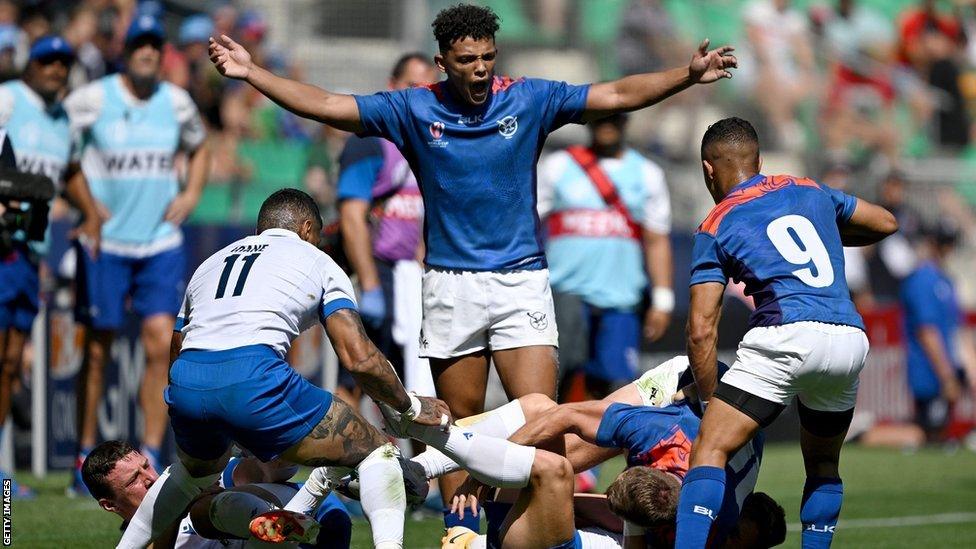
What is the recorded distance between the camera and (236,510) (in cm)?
630

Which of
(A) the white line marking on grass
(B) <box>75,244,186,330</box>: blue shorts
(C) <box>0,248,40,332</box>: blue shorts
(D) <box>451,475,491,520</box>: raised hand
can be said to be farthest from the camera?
(B) <box>75,244,186,330</box>: blue shorts

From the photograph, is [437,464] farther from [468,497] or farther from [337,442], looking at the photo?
[337,442]

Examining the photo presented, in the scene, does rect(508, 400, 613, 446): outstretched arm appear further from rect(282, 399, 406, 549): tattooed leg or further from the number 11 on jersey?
the number 11 on jersey

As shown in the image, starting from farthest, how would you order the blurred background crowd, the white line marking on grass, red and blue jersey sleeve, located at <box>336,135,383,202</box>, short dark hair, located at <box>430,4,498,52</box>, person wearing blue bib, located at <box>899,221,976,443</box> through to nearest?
1. person wearing blue bib, located at <box>899,221,976,443</box>
2. the blurred background crowd
3. the white line marking on grass
4. red and blue jersey sleeve, located at <box>336,135,383,202</box>
5. short dark hair, located at <box>430,4,498,52</box>

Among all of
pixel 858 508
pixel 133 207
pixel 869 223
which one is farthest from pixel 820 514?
pixel 133 207

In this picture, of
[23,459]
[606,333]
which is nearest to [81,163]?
[23,459]

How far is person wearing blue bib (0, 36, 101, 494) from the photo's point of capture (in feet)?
32.8

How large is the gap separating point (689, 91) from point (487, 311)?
14725mm

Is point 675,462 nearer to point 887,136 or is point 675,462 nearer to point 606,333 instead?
point 606,333

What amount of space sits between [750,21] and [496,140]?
16.6 metres

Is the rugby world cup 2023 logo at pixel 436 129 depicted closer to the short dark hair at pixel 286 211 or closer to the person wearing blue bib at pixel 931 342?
the short dark hair at pixel 286 211

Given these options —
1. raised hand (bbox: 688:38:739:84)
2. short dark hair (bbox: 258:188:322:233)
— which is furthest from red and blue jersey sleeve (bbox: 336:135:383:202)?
raised hand (bbox: 688:38:739:84)

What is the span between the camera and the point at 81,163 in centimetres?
1065

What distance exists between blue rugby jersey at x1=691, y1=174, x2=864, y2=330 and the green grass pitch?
2640 millimetres
